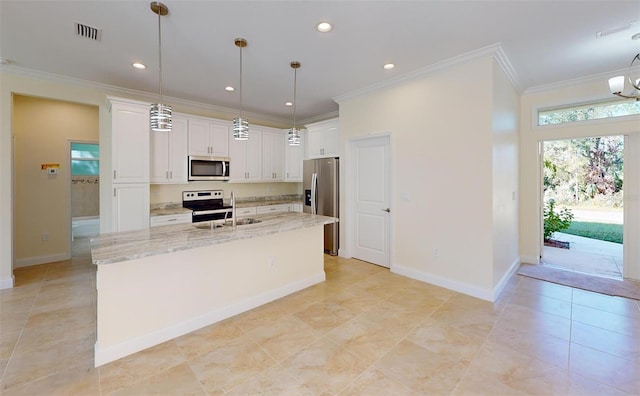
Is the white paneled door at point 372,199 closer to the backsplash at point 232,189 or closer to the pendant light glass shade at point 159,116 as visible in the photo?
the backsplash at point 232,189

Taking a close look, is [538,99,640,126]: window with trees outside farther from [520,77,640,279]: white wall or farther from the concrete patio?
the concrete patio

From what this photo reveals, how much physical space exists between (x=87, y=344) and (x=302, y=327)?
1.87 m

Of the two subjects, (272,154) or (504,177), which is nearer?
(504,177)

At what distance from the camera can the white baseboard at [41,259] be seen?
14.3 ft

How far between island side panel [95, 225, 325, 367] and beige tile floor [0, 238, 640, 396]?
13 centimetres

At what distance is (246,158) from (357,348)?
4.23m

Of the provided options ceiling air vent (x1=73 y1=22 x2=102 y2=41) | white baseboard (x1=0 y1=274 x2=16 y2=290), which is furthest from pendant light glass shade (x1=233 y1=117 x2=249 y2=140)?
white baseboard (x1=0 y1=274 x2=16 y2=290)

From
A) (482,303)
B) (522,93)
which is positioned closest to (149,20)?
(482,303)

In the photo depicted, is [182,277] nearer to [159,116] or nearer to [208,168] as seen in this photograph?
[159,116]

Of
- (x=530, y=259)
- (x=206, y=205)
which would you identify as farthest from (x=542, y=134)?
(x=206, y=205)

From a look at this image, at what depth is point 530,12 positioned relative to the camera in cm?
235

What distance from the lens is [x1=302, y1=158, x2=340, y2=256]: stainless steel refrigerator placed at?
16.2 feet

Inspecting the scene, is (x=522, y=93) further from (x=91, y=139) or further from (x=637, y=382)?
(x=91, y=139)

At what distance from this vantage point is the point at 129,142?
3.90 meters
